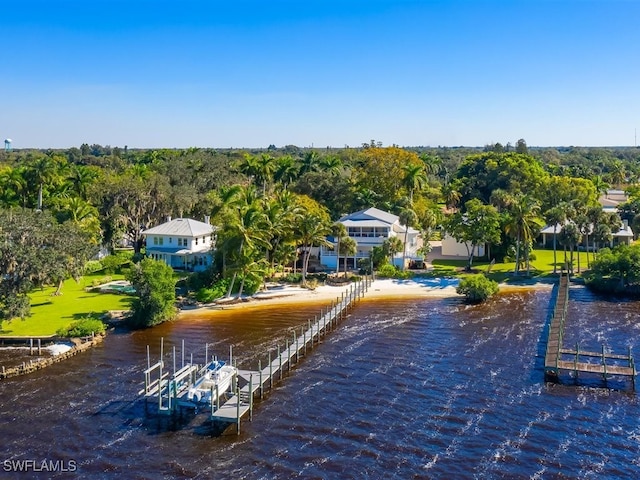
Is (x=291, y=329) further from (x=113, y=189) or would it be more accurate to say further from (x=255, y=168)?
(x=255, y=168)

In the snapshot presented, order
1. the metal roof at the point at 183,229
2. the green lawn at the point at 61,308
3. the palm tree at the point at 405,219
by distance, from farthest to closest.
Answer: the metal roof at the point at 183,229 → the palm tree at the point at 405,219 → the green lawn at the point at 61,308

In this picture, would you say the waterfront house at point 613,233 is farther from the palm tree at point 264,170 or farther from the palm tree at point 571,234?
the palm tree at point 264,170

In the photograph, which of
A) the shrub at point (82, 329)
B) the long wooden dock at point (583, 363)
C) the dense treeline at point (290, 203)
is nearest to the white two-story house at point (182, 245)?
the dense treeline at point (290, 203)

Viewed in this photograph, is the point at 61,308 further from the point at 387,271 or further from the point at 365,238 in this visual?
the point at 365,238

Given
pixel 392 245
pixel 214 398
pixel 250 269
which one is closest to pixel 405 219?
pixel 392 245

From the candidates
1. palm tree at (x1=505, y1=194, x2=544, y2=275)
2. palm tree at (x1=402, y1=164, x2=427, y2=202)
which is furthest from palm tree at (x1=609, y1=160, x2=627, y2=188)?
palm tree at (x1=505, y1=194, x2=544, y2=275)

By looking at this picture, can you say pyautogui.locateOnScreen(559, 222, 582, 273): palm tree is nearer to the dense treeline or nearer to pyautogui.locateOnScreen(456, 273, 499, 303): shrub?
the dense treeline
